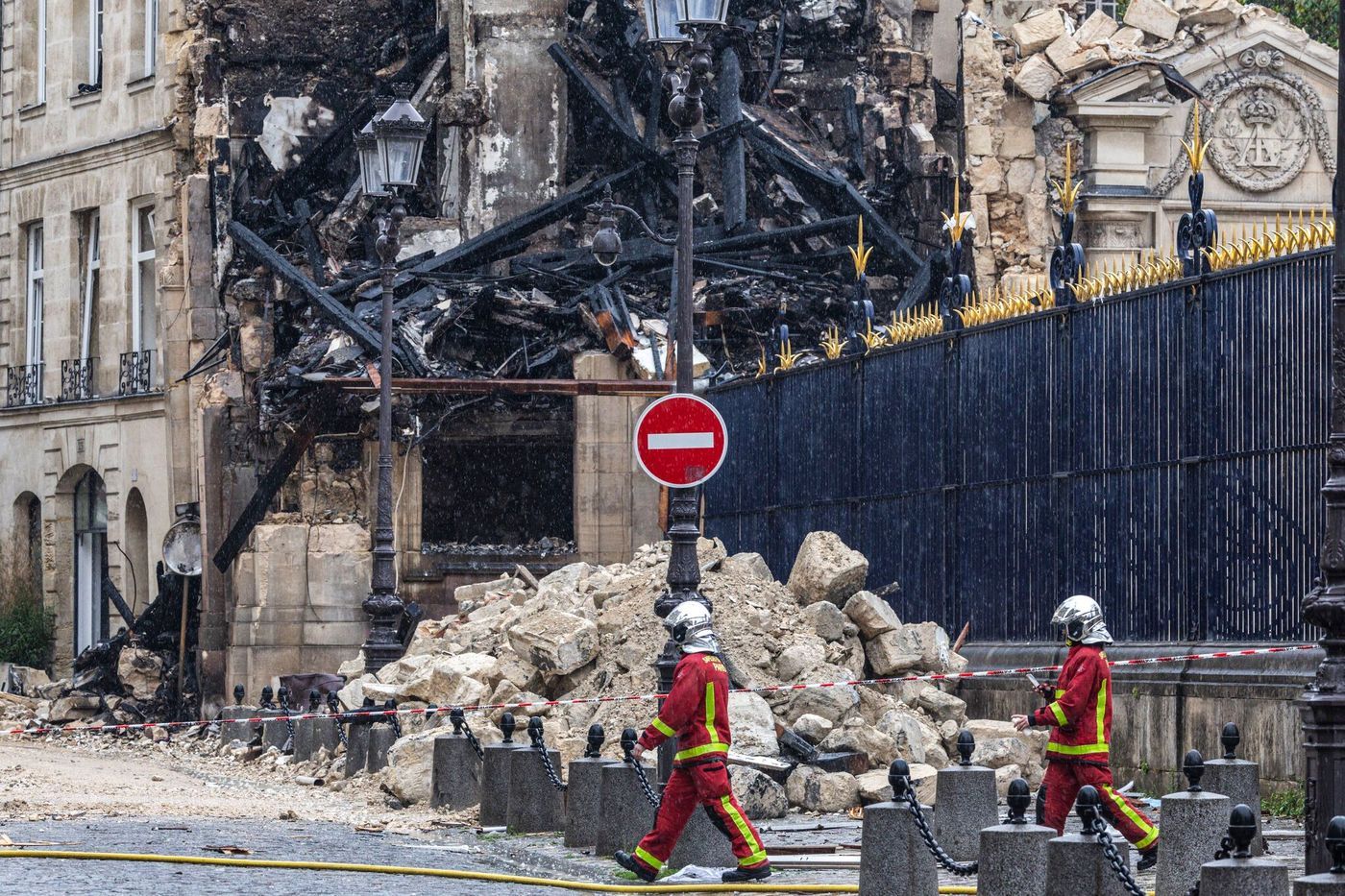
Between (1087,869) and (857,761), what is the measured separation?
690cm

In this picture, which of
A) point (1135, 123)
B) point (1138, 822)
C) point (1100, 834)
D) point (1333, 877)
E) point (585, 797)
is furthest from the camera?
point (1135, 123)

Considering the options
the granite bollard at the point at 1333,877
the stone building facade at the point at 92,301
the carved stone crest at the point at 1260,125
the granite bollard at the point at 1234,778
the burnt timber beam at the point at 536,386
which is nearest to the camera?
the granite bollard at the point at 1333,877

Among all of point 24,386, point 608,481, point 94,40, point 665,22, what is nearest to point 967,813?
point 665,22

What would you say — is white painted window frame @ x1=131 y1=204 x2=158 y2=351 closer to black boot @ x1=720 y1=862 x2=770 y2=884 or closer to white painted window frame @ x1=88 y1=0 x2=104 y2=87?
white painted window frame @ x1=88 y1=0 x2=104 y2=87

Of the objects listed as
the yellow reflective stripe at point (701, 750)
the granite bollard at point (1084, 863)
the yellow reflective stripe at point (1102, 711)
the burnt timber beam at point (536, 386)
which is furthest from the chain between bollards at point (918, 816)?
the burnt timber beam at point (536, 386)

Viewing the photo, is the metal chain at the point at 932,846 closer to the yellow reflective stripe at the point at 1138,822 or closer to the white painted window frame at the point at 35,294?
the yellow reflective stripe at the point at 1138,822

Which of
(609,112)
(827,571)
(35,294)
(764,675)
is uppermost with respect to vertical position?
(609,112)

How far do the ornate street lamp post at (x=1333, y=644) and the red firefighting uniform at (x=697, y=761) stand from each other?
11.5 ft

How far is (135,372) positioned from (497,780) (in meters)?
23.5

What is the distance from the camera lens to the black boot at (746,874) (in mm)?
12266

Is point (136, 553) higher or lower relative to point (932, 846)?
higher

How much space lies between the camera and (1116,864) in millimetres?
9539

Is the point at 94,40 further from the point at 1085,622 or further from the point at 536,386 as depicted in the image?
the point at 1085,622

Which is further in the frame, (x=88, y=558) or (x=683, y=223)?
(x=88, y=558)
